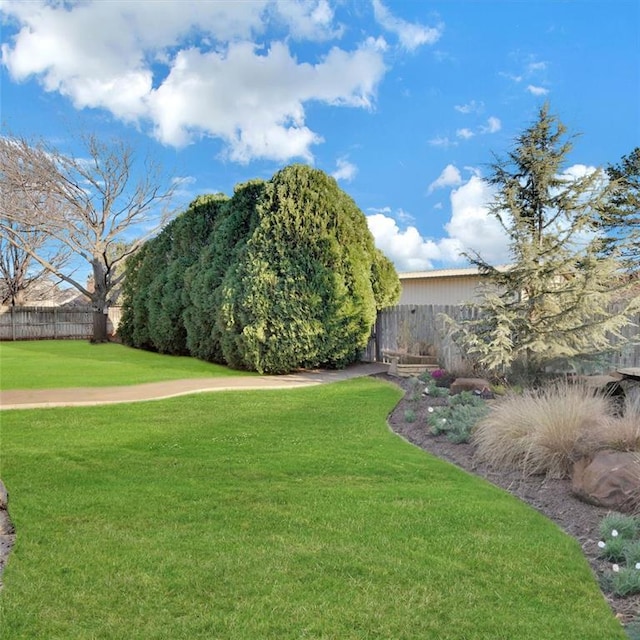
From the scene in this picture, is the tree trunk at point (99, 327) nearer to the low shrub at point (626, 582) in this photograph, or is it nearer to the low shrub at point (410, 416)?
the low shrub at point (410, 416)

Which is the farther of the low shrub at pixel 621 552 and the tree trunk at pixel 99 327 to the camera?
the tree trunk at pixel 99 327

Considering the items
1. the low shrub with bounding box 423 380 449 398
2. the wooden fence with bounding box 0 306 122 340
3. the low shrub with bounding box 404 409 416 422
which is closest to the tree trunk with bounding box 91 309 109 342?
the wooden fence with bounding box 0 306 122 340

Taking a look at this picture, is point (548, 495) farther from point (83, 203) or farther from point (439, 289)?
point (83, 203)

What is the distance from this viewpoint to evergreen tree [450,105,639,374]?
26.2 ft

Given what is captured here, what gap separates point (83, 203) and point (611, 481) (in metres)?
24.7

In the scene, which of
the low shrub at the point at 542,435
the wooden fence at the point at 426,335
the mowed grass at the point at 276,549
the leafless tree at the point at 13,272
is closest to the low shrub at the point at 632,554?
the mowed grass at the point at 276,549

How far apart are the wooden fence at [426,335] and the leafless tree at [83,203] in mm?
14508

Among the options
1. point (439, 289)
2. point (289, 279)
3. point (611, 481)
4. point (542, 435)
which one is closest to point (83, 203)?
point (289, 279)

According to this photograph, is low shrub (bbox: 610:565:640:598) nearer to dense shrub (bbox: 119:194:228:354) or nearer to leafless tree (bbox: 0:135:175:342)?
dense shrub (bbox: 119:194:228:354)

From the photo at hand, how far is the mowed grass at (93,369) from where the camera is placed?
9.66m

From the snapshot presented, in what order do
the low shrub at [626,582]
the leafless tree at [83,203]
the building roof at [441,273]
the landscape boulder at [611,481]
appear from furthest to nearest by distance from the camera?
the building roof at [441,273] → the leafless tree at [83,203] → the landscape boulder at [611,481] → the low shrub at [626,582]

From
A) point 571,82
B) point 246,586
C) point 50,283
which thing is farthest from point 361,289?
point 50,283

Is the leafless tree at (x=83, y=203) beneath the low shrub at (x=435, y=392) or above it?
above

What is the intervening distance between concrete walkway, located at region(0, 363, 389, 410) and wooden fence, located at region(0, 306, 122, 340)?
15.2 m
